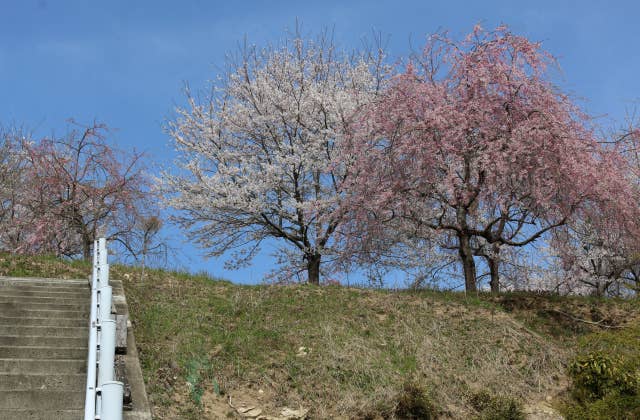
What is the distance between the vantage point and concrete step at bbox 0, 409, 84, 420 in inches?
317

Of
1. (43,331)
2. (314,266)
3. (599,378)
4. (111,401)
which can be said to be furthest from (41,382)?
(314,266)

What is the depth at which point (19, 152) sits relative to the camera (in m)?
25.7

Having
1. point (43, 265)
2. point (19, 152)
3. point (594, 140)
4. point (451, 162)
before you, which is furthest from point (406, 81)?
point (19, 152)

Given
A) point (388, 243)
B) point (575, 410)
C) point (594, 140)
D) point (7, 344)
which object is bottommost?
point (575, 410)

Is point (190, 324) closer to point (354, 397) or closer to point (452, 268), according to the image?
point (354, 397)

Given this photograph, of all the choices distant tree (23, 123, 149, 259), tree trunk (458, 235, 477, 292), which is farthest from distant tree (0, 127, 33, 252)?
tree trunk (458, 235, 477, 292)

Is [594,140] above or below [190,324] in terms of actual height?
above

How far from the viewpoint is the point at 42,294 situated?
1361 cm

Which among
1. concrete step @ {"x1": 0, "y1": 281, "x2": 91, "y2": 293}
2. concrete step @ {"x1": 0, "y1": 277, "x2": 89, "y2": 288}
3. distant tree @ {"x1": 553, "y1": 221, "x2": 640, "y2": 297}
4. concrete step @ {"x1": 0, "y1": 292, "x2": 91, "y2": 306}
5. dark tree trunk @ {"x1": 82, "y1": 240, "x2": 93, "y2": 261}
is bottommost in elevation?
concrete step @ {"x1": 0, "y1": 292, "x2": 91, "y2": 306}

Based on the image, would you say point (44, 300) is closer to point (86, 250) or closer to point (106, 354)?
point (106, 354)

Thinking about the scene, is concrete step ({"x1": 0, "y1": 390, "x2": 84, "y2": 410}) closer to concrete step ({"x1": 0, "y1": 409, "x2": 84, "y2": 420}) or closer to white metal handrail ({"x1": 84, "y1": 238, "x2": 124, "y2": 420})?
concrete step ({"x1": 0, "y1": 409, "x2": 84, "y2": 420})

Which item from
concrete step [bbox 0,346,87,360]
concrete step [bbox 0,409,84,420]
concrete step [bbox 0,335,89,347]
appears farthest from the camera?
A: concrete step [bbox 0,335,89,347]

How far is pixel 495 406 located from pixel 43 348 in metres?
7.07

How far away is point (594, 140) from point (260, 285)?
8908mm
